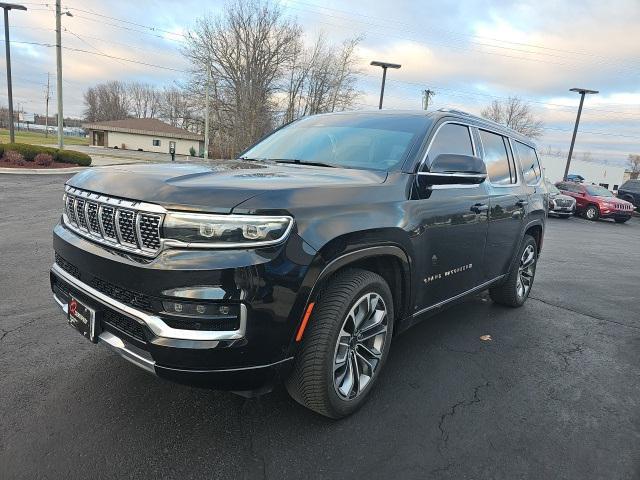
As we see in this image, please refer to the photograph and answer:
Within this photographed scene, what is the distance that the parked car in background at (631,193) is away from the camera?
2578 centimetres

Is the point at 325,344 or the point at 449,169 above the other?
the point at 449,169

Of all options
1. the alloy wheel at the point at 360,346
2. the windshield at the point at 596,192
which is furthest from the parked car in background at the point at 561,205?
the alloy wheel at the point at 360,346

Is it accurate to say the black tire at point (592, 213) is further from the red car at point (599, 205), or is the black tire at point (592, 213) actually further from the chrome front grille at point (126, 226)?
the chrome front grille at point (126, 226)

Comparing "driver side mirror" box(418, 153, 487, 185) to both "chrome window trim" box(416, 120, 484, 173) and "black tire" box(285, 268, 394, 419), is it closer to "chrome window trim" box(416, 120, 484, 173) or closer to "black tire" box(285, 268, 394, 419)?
"chrome window trim" box(416, 120, 484, 173)

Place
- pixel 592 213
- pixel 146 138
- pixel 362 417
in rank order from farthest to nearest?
pixel 146 138 < pixel 592 213 < pixel 362 417

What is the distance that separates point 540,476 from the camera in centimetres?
242

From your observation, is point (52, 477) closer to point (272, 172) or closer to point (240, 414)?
point (240, 414)

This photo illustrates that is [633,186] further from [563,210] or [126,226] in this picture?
[126,226]

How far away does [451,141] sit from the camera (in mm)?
3598

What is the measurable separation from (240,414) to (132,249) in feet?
4.09

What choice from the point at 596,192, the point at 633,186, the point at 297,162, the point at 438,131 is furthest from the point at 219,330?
the point at 633,186

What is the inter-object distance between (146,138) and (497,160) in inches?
2592

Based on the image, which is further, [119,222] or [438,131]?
[438,131]

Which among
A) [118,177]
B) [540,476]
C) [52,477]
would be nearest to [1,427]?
[52,477]
